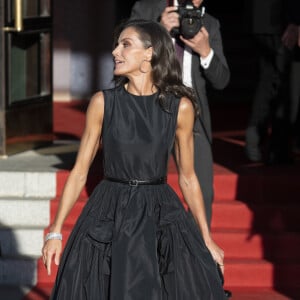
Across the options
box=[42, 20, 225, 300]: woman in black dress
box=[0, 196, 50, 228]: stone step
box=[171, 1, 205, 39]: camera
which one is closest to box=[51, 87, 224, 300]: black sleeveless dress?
box=[42, 20, 225, 300]: woman in black dress

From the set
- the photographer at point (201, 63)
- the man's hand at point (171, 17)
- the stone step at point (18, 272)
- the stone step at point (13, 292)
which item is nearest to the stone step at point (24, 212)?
the stone step at point (18, 272)

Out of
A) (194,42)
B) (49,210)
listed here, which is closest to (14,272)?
(49,210)

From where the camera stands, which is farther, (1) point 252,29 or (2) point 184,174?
(1) point 252,29

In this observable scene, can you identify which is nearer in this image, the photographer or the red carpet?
the photographer

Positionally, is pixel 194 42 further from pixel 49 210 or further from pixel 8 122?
pixel 8 122

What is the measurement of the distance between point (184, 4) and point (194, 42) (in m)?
0.23

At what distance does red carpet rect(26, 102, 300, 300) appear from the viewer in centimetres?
790

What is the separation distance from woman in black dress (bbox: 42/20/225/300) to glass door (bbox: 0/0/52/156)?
3.74 metres

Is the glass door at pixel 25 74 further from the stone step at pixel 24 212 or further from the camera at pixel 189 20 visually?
the camera at pixel 189 20

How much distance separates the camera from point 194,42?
6.79 metres

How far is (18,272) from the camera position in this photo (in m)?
7.97

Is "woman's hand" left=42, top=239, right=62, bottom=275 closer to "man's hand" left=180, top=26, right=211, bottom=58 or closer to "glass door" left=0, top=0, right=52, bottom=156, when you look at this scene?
"man's hand" left=180, top=26, right=211, bottom=58

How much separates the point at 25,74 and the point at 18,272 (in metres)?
2.08

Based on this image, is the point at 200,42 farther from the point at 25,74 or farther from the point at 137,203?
the point at 25,74
